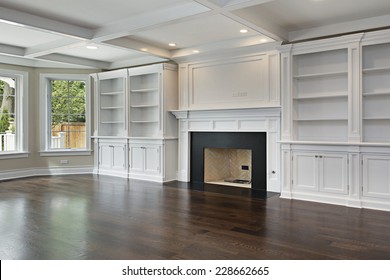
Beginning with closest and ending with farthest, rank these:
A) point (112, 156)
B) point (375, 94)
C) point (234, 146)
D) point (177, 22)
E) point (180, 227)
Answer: point (180, 227) < point (177, 22) < point (375, 94) < point (234, 146) < point (112, 156)

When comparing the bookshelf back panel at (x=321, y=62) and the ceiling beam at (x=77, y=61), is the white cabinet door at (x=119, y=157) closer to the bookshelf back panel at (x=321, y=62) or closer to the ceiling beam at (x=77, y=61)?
the ceiling beam at (x=77, y=61)

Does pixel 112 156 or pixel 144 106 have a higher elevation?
pixel 144 106

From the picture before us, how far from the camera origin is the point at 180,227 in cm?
354

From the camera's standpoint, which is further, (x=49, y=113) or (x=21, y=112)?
(x=49, y=113)

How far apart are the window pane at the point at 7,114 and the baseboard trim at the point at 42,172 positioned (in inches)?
20.2

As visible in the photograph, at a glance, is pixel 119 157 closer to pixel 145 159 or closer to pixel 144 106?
pixel 145 159

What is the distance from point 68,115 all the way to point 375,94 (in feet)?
20.7

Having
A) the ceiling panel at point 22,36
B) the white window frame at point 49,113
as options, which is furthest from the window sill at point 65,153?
the ceiling panel at point 22,36

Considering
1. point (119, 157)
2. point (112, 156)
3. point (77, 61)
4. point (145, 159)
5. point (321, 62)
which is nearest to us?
point (321, 62)

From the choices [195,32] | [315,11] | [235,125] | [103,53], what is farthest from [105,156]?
[315,11]

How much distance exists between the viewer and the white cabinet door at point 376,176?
14.2 ft

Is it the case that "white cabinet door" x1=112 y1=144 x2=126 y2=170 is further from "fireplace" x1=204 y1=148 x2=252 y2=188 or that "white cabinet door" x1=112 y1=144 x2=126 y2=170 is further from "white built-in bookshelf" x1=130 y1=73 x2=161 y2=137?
"fireplace" x1=204 y1=148 x2=252 y2=188

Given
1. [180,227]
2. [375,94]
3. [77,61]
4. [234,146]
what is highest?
[77,61]

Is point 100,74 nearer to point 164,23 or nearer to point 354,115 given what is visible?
point 164,23
